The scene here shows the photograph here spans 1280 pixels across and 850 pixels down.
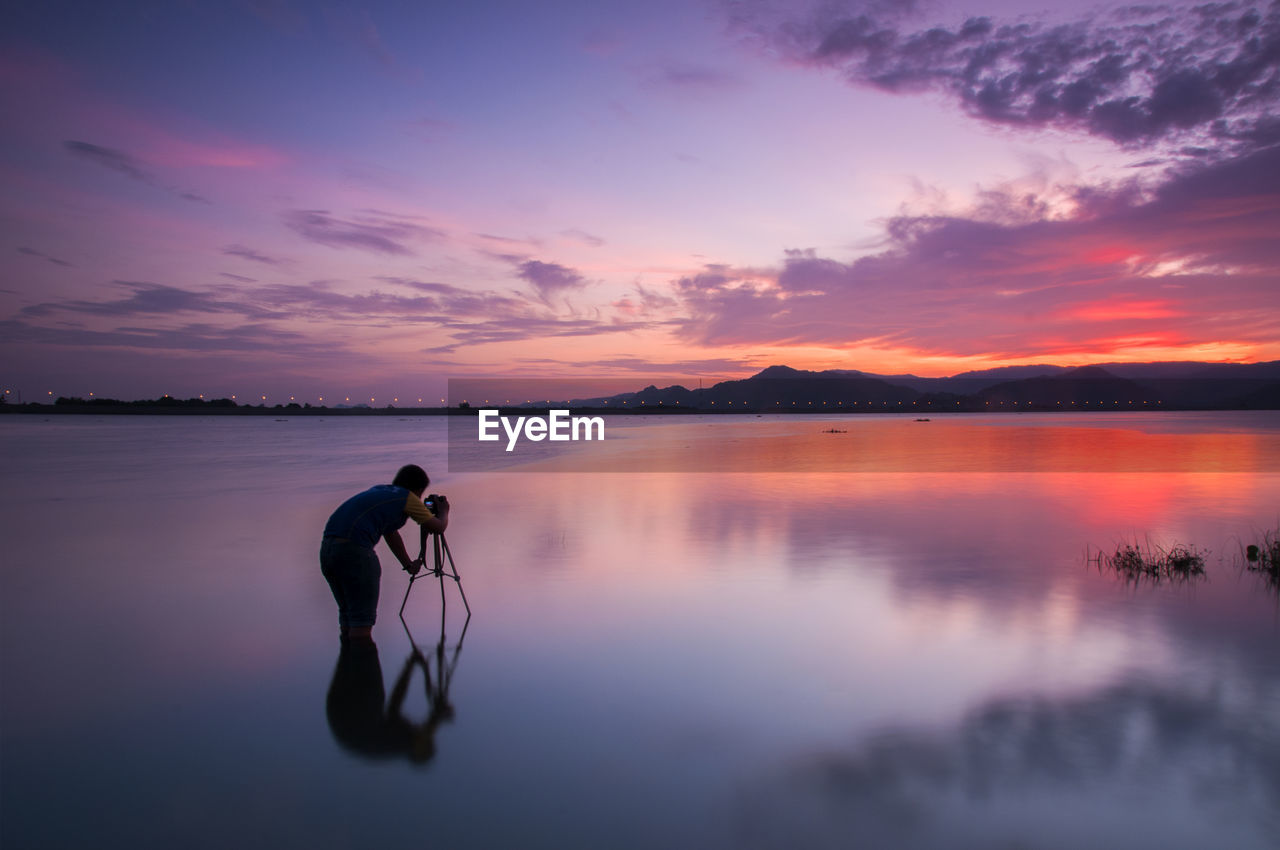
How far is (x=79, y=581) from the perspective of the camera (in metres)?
12.1

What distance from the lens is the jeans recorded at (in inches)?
303

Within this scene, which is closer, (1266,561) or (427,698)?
(427,698)

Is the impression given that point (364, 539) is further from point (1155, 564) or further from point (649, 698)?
point (1155, 564)

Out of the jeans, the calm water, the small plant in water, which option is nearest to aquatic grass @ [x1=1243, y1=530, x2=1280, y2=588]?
the calm water

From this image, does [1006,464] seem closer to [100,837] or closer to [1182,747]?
[1182,747]

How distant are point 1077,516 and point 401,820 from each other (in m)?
19.8

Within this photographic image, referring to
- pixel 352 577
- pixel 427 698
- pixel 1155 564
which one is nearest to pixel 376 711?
pixel 427 698

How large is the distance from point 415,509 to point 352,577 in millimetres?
974

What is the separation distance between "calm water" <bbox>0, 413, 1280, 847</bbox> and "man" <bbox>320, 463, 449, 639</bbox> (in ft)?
1.85

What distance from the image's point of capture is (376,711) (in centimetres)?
659

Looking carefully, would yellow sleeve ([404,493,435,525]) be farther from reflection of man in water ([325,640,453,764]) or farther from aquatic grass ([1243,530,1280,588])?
aquatic grass ([1243,530,1280,588])

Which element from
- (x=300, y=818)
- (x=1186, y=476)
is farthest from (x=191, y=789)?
(x=1186, y=476)

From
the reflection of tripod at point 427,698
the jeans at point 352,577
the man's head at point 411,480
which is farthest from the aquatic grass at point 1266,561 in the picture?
the jeans at point 352,577

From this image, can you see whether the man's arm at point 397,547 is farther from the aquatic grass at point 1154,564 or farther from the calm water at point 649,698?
the aquatic grass at point 1154,564
